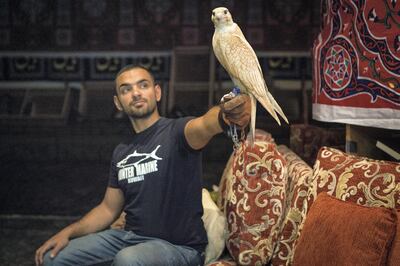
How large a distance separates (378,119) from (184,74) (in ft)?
Answer: 13.0

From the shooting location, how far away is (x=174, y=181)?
194cm

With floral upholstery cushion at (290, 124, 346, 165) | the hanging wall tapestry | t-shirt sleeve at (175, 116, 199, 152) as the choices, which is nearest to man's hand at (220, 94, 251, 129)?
t-shirt sleeve at (175, 116, 199, 152)

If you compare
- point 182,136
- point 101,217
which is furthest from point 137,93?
point 101,217

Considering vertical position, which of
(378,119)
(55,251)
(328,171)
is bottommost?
(55,251)

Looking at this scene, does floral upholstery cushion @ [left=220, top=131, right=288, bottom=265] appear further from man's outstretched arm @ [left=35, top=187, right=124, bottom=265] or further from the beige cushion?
man's outstretched arm @ [left=35, top=187, right=124, bottom=265]

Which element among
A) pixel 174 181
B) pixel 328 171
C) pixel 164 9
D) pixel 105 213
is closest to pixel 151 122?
pixel 174 181

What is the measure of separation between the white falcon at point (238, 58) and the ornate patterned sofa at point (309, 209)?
472 mm

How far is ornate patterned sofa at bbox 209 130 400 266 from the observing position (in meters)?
1.43

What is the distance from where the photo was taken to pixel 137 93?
79.0 inches

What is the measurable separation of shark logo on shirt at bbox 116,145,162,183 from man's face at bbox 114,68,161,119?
0.16 metres

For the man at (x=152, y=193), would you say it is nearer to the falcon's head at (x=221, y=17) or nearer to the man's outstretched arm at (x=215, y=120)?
the man's outstretched arm at (x=215, y=120)

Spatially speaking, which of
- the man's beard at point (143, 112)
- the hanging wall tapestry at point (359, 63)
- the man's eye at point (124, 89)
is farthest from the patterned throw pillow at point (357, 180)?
the man's eye at point (124, 89)

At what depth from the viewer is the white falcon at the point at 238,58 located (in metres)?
1.18

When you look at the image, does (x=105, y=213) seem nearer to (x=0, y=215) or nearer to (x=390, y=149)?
(x=390, y=149)
